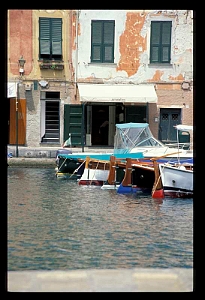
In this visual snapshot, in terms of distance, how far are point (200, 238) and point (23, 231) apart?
6390 millimetres

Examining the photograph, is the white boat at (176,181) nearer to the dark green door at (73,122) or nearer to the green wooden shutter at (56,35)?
the dark green door at (73,122)

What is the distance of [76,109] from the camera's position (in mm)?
27172

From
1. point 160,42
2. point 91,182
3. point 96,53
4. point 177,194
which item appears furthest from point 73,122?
point 177,194

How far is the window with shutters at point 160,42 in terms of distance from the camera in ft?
89.5

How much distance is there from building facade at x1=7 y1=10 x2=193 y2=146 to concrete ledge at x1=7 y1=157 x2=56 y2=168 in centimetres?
229

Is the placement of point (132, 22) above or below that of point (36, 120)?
above

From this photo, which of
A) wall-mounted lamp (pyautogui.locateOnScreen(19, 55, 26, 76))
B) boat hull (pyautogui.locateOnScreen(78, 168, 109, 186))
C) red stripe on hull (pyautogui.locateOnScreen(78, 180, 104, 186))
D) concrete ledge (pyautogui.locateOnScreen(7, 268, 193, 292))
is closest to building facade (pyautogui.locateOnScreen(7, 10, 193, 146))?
wall-mounted lamp (pyautogui.locateOnScreen(19, 55, 26, 76))

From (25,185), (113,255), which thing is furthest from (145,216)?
(25,185)

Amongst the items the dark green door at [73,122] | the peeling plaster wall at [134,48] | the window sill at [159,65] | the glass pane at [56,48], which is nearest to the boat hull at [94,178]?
the dark green door at [73,122]

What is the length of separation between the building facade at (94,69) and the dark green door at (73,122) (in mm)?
43

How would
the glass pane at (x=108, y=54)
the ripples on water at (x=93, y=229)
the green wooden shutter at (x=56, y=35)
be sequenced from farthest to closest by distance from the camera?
the glass pane at (x=108, y=54) → the green wooden shutter at (x=56, y=35) → the ripples on water at (x=93, y=229)

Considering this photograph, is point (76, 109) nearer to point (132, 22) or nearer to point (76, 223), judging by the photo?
point (132, 22)

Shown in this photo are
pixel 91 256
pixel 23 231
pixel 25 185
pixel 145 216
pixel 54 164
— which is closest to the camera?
pixel 91 256

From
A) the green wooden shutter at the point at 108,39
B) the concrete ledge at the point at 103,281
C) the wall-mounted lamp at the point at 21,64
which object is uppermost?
the green wooden shutter at the point at 108,39
